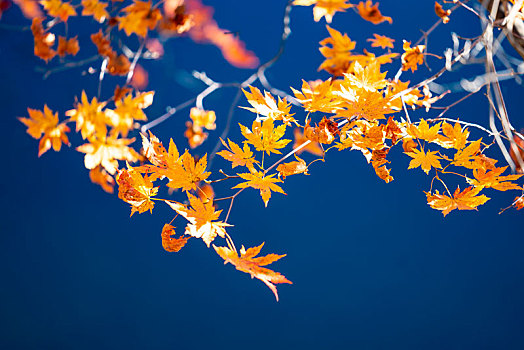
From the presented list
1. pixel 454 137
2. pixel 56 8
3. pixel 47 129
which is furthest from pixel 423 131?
pixel 47 129

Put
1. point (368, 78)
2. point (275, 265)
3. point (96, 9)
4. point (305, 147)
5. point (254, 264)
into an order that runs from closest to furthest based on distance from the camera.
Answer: point (368, 78) < point (254, 264) < point (96, 9) < point (305, 147) < point (275, 265)

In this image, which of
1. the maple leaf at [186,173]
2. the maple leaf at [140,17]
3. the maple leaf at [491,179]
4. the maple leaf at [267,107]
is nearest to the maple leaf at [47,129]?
the maple leaf at [140,17]

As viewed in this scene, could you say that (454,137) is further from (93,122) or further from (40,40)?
(40,40)

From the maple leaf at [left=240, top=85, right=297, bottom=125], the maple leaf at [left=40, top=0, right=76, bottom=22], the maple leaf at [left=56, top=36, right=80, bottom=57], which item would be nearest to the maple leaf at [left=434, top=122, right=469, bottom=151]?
the maple leaf at [left=240, top=85, right=297, bottom=125]

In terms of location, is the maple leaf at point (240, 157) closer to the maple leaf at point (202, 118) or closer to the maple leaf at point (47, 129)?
the maple leaf at point (202, 118)

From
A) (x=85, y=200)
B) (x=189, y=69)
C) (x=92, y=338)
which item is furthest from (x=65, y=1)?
(x=92, y=338)

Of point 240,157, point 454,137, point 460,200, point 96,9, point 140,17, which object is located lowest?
point 460,200

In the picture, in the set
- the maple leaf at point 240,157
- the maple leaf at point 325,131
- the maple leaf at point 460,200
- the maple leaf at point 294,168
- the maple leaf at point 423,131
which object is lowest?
the maple leaf at point 460,200
